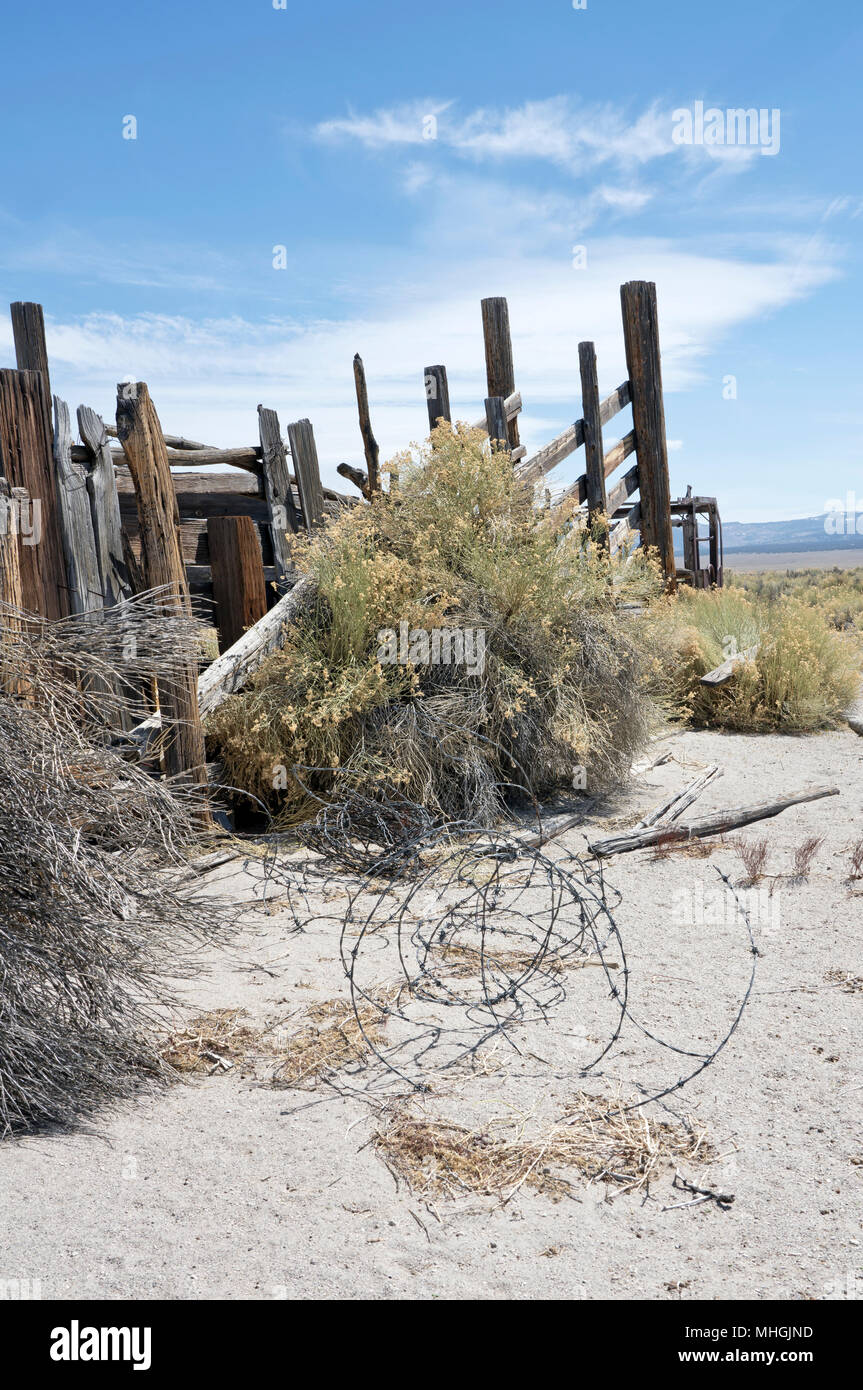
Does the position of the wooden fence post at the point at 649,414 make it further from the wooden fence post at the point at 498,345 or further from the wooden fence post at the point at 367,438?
the wooden fence post at the point at 367,438

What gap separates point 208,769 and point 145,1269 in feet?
13.1

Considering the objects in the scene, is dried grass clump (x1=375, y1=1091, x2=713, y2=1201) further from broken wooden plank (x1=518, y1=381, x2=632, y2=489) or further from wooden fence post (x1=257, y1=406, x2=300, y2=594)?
broken wooden plank (x1=518, y1=381, x2=632, y2=489)

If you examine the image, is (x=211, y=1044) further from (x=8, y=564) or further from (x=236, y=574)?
(x=236, y=574)

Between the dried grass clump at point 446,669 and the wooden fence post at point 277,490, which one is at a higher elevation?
the wooden fence post at point 277,490

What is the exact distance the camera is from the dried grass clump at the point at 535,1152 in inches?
108

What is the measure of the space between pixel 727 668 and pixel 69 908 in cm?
681

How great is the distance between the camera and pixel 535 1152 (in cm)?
287

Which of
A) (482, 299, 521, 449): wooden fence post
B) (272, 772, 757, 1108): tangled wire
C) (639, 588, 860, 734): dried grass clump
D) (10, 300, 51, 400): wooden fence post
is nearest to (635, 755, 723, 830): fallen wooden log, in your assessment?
(272, 772, 757, 1108): tangled wire

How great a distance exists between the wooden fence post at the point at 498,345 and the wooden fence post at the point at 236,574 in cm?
399

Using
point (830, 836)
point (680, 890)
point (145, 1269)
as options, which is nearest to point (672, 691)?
point (830, 836)

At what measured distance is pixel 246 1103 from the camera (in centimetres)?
319

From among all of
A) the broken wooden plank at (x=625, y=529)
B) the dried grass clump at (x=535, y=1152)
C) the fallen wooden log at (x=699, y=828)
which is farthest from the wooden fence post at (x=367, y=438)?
the dried grass clump at (x=535, y=1152)

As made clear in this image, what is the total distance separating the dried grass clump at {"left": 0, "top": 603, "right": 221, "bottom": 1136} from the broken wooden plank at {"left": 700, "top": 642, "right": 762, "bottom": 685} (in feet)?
18.8

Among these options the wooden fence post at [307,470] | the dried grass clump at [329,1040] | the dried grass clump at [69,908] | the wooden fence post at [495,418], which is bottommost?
the dried grass clump at [329,1040]
